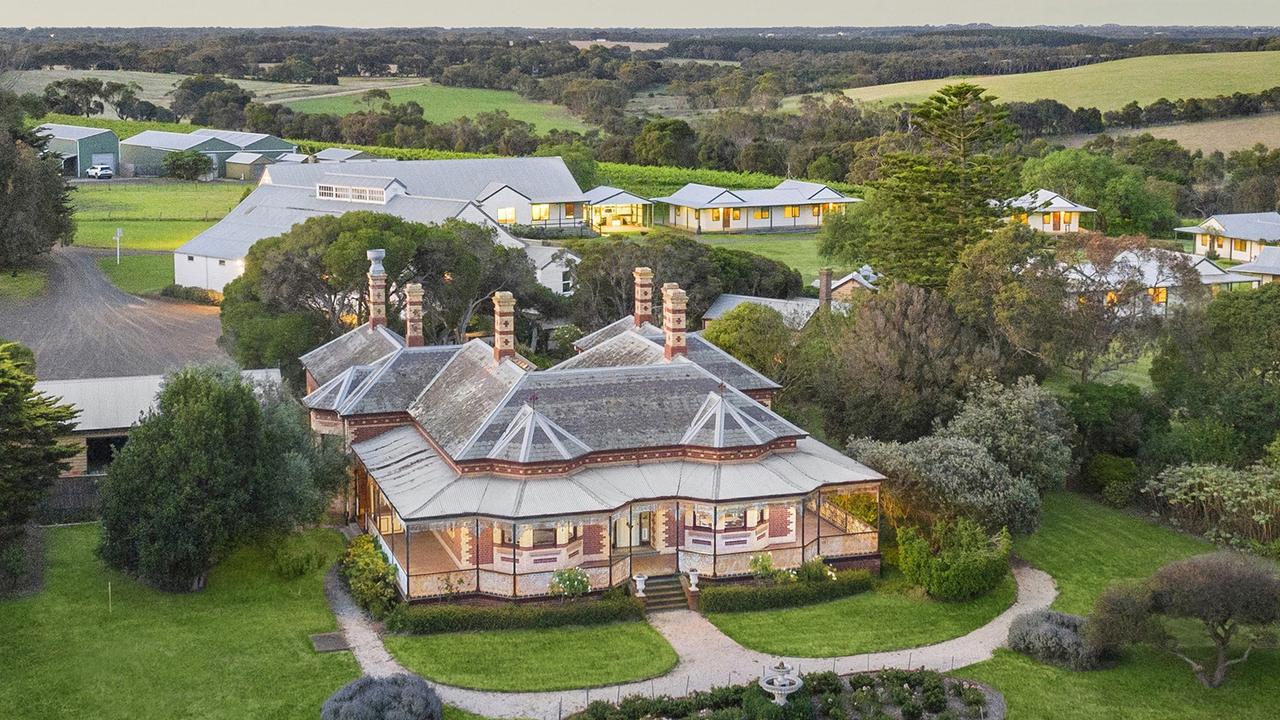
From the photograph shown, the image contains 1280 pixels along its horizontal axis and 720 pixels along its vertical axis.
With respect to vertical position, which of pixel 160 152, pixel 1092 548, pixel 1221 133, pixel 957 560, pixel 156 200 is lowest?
pixel 1092 548

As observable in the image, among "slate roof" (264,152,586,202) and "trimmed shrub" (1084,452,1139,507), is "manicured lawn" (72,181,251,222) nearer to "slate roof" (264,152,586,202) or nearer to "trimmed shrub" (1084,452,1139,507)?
"slate roof" (264,152,586,202)

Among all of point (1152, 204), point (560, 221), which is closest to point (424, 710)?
point (560, 221)

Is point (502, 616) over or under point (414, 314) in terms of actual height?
under

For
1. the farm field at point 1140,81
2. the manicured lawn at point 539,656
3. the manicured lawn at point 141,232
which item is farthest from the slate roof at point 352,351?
the farm field at point 1140,81

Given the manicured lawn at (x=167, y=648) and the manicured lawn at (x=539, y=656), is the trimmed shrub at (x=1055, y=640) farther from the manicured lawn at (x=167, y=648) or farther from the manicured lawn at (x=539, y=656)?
the manicured lawn at (x=167, y=648)

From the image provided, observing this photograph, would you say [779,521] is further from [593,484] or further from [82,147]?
[82,147]

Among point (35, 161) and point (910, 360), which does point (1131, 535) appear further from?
point (35, 161)

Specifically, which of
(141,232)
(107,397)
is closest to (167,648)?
(107,397)
